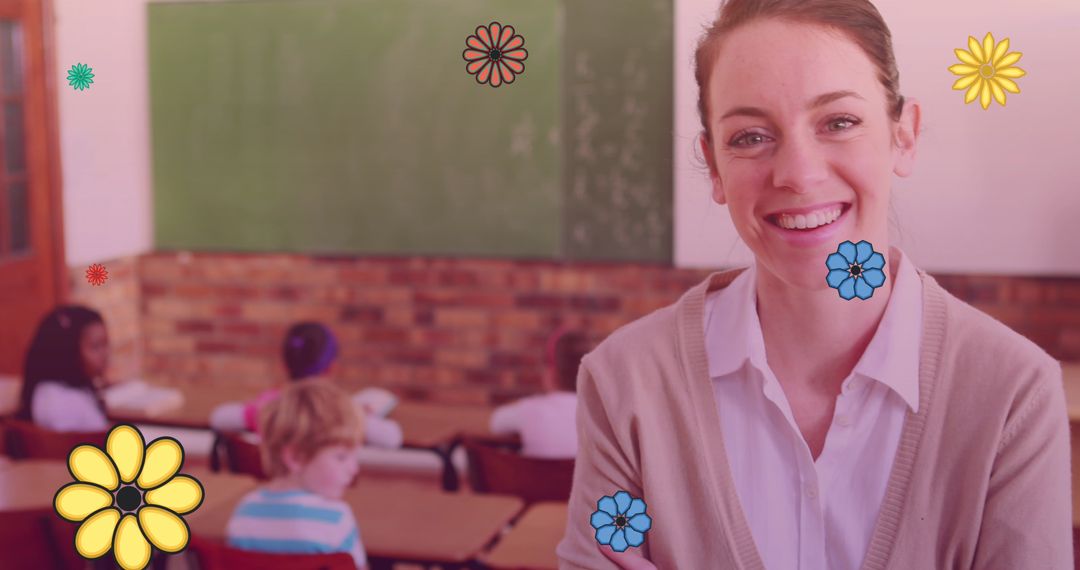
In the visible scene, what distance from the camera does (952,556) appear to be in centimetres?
91

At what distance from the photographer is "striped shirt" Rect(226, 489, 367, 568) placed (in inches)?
74.7

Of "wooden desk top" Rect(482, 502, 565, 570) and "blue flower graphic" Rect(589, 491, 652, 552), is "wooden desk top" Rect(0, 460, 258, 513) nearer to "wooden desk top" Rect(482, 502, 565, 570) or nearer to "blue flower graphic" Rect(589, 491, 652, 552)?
"wooden desk top" Rect(482, 502, 565, 570)

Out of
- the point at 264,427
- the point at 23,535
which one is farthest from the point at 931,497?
the point at 23,535

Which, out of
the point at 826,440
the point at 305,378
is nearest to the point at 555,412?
the point at 305,378

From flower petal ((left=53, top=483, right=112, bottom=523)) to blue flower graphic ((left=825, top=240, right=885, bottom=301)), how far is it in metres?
0.64

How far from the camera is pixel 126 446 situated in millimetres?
859

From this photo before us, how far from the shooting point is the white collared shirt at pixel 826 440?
942 millimetres

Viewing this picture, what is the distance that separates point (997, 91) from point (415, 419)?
7.60ft

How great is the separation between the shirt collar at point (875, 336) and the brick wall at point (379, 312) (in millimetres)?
2189

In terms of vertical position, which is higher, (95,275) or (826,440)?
(95,275)

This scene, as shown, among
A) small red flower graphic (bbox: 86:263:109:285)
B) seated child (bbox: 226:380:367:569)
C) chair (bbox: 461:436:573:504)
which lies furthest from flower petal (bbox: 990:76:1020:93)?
chair (bbox: 461:436:573:504)

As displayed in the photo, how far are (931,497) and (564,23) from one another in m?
2.53

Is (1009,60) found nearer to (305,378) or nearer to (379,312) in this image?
(305,378)

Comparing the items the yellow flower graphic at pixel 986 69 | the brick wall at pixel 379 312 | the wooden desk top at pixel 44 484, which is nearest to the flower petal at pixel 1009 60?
the yellow flower graphic at pixel 986 69
